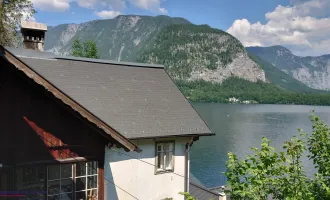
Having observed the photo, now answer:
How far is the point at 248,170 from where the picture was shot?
16.9 ft

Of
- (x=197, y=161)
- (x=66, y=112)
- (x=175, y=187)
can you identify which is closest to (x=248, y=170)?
(x=66, y=112)

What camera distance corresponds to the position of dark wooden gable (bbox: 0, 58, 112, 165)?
7.63 meters

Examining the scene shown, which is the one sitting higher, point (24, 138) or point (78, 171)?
point (24, 138)

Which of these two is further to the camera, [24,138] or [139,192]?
[139,192]

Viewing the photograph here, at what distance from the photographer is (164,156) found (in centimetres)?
1322

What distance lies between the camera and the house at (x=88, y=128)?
7.67 meters

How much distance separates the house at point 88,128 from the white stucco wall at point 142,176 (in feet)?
0.13

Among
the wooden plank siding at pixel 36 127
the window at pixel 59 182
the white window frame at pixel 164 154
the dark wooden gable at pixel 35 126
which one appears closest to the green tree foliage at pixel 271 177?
the wooden plank siding at pixel 36 127

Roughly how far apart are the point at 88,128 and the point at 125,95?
17.2 ft

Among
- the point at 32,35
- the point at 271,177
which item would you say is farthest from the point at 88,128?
the point at 32,35

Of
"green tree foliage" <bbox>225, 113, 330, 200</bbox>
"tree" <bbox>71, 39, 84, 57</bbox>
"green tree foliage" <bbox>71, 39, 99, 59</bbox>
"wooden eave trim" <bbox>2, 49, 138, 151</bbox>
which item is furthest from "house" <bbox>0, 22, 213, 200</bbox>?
"green tree foliage" <bbox>71, 39, 99, 59</bbox>

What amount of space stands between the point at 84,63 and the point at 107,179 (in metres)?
5.79

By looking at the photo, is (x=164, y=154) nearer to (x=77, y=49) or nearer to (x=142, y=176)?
(x=142, y=176)

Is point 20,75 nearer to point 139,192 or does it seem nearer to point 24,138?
point 24,138
